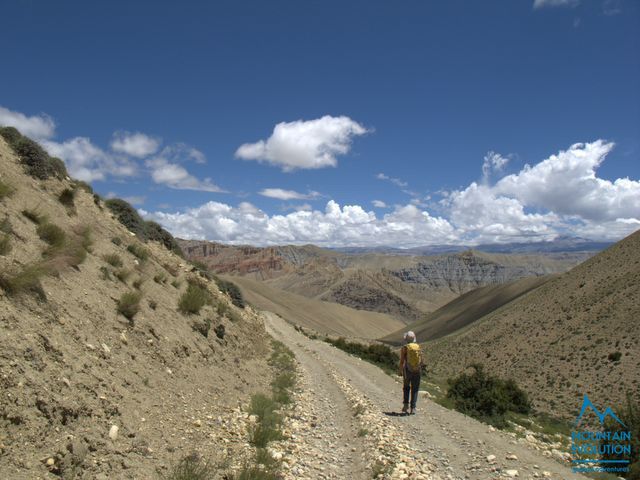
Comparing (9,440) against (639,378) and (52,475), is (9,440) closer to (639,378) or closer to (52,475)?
(52,475)

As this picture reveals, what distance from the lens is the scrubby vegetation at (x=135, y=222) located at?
69.4 ft

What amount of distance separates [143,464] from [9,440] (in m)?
1.96

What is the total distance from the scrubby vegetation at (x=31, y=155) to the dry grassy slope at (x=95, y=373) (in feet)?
1.48

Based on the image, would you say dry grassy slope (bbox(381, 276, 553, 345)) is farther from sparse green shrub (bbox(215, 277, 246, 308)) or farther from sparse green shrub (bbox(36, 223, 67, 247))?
sparse green shrub (bbox(36, 223, 67, 247))

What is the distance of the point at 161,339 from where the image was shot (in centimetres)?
1156

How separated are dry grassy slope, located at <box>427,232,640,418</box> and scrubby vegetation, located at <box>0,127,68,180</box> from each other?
→ 3311cm

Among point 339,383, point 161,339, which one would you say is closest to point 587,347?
point 339,383

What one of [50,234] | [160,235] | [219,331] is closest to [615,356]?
[219,331]

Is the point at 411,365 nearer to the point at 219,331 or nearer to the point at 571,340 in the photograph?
the point at 219,331

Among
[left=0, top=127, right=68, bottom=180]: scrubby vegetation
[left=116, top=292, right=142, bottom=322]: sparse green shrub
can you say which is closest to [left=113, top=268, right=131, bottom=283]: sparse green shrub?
[left=116, top=292, right=142, bottom=322]: sparse green shrub

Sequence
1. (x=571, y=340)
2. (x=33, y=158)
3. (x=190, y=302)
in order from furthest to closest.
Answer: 1. (x=571, y=340)
2. (x=190, y=302)
3. (x=33, y=158)

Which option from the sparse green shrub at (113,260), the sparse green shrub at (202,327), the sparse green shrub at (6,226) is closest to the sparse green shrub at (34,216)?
the sparse green shrub at (6,226)

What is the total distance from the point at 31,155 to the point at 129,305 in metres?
8.69

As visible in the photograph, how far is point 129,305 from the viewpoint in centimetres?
1102
